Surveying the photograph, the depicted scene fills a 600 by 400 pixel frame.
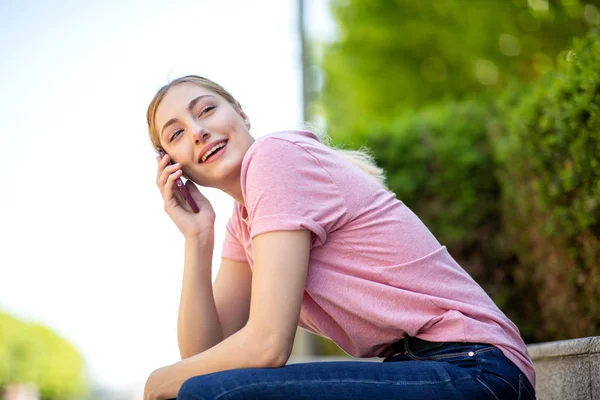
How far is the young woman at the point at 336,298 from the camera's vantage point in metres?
1.83

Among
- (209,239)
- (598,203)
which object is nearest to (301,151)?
(209,239)

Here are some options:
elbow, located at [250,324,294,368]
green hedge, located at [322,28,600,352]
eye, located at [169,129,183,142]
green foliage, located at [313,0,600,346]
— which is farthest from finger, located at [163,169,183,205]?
green hedge, located at [322,28,600,352]

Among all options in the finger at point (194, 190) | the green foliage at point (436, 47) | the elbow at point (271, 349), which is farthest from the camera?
the green foliage at point (436, 47)

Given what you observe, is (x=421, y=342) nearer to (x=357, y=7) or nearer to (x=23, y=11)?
(x=23, y=11)

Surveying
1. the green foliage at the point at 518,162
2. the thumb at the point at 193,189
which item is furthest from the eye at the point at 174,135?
the green foliage at the point at 518,162

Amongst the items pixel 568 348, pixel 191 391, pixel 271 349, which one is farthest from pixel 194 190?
pixel 568 348

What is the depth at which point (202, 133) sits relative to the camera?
2.43m

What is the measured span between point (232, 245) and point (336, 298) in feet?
2.59

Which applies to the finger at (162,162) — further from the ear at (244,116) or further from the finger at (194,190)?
the ear at (244,116)

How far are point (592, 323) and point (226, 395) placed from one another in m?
2.75

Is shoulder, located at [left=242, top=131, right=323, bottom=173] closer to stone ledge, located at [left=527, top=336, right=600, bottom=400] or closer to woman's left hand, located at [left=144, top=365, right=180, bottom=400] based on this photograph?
woman's left hand, located at [left=144, top=365, right=180, bottom=400]

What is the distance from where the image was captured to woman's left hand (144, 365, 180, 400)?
2076mm

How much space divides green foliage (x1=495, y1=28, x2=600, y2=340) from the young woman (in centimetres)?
150

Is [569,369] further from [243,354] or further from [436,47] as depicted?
[436,47]
